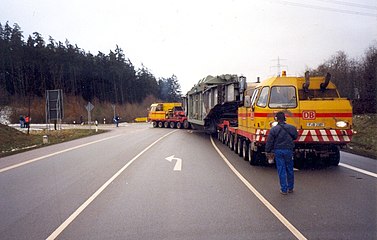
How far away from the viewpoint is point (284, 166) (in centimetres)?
855

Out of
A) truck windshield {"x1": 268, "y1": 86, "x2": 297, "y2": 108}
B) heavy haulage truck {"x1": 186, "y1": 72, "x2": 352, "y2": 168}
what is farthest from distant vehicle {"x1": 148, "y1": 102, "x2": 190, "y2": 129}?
truck windshield {"x1": 268, "y1": 86, "x2": 297, "y2": 108}

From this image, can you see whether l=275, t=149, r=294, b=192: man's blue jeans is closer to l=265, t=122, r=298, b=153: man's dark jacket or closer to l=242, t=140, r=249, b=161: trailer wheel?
l=265, t=122, r=298, b=153: man's dark jacket

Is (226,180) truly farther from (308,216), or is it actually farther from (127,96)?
(127,96)

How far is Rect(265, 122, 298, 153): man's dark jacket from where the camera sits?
8.58 meters

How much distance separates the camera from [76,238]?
5.57 metres

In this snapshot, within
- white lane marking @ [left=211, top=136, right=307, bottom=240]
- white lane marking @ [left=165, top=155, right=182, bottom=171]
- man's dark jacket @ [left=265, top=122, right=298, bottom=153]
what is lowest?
white lane marking @ [left=211, top=136, right=307, bottom=240]

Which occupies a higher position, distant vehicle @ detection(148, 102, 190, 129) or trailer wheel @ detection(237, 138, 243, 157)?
distant vehicle @ detection(148, 102, 190, 129)

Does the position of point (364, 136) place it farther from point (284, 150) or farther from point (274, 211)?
point (274, 211)

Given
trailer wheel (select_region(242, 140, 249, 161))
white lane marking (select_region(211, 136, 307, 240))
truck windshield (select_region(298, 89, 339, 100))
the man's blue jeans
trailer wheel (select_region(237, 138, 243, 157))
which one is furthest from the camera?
trailer wheel (select_region(237, 138, 243, 157))

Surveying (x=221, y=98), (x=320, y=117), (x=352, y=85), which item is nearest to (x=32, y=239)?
(x=320, y=117)

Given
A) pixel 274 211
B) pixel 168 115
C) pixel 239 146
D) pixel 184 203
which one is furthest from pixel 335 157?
pixel 168 115

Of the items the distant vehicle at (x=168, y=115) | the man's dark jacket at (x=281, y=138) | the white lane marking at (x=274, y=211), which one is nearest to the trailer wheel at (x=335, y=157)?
the white lane marking at (x=274, y=211)

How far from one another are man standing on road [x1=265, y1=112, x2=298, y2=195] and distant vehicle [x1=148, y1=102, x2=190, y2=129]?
36.0 m

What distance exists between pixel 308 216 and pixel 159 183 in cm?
418
